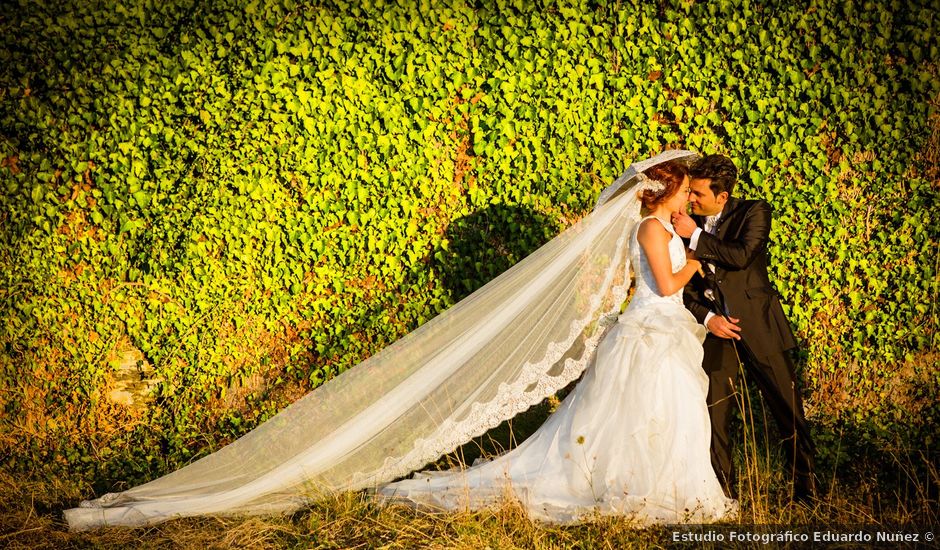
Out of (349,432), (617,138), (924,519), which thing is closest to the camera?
(924,519)

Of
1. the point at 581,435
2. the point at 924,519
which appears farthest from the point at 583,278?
the point at 924,519

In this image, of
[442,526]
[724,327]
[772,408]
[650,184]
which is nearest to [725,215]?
[650,184]

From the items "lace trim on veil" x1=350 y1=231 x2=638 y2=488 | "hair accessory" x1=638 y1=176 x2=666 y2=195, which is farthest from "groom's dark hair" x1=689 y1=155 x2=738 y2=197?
"lace trim on veil" x1=350 y1=231 x2=638 y2=488

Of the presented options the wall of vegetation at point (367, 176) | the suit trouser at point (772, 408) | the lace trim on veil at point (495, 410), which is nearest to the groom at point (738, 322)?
the suit trouser at point (772, 408)

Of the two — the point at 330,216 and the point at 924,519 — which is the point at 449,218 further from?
the point at 924,519

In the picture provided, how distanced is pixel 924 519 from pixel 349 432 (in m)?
2.95

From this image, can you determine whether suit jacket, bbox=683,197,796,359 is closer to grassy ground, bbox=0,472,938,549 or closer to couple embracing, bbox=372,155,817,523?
couple embracing, bbox=372,155,817,523

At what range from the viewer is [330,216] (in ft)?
17.3

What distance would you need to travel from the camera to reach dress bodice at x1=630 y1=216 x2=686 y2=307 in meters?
4.11

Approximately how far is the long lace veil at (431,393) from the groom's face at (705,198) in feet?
0.79

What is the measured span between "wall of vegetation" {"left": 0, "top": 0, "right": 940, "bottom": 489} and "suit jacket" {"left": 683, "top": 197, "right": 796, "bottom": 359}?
819 mm

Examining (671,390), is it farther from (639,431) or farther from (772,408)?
(772,408)

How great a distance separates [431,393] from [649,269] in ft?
4.39

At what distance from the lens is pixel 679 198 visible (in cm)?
416
